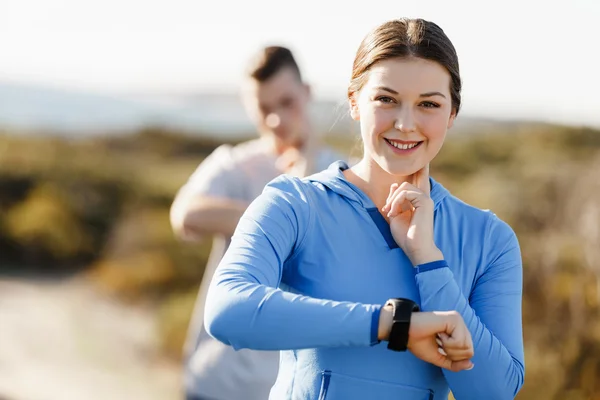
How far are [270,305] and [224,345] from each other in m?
1.38

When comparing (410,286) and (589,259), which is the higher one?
(410,286)

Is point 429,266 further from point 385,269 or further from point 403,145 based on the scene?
point 403,145

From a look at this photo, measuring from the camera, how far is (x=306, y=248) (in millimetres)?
1700

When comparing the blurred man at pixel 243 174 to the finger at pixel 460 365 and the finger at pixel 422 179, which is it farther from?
the finger at pixel 460 365

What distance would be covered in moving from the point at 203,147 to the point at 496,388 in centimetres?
1352

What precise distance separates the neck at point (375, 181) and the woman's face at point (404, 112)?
0.10 ft

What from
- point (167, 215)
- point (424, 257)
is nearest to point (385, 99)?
point (424, 257)

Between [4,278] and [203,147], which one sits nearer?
[4,278]

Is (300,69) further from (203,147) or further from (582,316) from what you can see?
(203,147)

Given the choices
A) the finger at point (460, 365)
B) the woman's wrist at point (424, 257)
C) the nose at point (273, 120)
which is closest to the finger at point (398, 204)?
the woman's wrist at point (424, 257)

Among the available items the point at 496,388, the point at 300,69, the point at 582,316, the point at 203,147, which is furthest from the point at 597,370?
the point at 203,147

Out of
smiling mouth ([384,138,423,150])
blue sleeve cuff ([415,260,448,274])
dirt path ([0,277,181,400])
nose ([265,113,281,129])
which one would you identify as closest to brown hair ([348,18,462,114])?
smiling mouth ([384,138,423,150])

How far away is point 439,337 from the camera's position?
1.60 m

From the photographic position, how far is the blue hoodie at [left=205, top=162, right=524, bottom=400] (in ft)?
5.08
